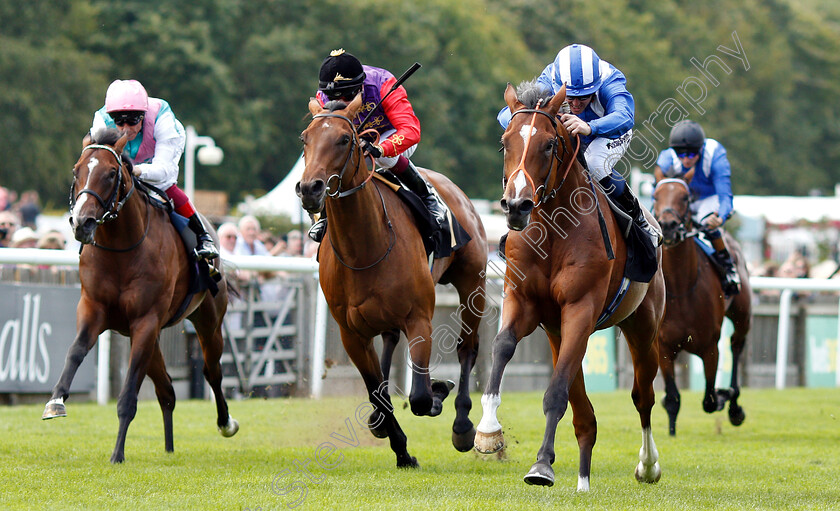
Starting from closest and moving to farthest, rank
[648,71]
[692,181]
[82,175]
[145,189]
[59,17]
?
[82,175] < [145,189] < [692,181] < [59,17] < [648,71]

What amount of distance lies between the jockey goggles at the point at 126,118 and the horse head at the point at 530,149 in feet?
8.89

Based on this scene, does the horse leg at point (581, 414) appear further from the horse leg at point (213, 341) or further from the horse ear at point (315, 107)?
the horse leg at point (213, 341)

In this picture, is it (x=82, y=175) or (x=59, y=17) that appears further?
(x=59, y=17)

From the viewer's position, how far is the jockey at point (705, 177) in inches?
387

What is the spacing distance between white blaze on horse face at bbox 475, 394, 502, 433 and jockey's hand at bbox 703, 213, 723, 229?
Answer: 181 inches

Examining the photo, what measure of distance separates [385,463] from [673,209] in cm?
335

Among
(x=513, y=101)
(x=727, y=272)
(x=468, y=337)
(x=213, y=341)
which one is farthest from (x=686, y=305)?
(x=513, y=101)

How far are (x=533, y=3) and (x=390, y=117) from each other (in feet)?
151

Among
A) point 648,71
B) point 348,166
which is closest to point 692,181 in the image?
point 348,166

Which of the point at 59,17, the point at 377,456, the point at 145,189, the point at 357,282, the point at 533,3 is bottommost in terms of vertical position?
the point at 377,456

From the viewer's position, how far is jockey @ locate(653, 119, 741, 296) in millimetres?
9828

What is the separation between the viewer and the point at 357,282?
21.7 ft

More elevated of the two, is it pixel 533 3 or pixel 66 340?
→ pixel 533 3

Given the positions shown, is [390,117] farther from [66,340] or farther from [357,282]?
[66,340]
